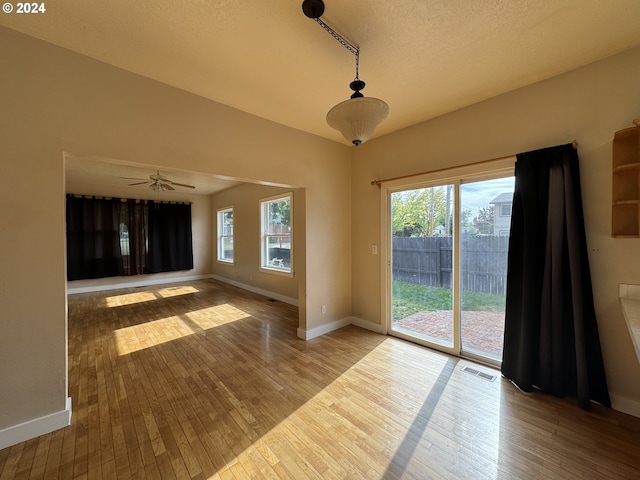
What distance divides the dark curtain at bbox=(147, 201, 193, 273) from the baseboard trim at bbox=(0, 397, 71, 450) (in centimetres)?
569

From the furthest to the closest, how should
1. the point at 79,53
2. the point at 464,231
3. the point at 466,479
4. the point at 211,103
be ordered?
the point at 464,231 → the point at 211,103 → the point at 79,53 → the point at 466,479

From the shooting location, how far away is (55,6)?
1.48m

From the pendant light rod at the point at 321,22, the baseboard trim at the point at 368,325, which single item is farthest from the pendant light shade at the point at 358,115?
the baseboard trim at the point at 368,325

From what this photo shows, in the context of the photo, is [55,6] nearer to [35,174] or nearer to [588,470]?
[35,174]

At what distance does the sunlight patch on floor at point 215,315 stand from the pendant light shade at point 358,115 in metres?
3.50

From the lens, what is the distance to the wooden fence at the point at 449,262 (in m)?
2.54

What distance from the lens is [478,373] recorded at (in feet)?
8.05

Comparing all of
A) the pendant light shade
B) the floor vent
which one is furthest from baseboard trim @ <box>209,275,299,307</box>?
the pendant light shade

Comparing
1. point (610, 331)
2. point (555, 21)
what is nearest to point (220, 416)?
point (610, 331)

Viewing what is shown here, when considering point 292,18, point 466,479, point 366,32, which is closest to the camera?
point 466,479

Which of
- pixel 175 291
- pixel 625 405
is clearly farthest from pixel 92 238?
pixel 625 405

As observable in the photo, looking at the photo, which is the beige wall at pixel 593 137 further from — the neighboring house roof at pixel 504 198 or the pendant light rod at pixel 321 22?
the pendant light rod at pixel 321 22

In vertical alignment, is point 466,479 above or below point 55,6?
below

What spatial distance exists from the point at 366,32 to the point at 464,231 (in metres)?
2.13
